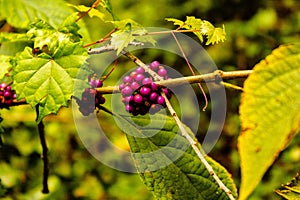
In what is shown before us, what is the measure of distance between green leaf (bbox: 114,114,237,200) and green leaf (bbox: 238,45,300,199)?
490mm

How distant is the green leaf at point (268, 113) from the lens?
1.77ft

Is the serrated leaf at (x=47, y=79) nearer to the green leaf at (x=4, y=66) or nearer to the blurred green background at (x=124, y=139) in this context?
the green leaf at (x=4, y=66)

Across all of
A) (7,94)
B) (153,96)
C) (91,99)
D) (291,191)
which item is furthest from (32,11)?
(291,191)

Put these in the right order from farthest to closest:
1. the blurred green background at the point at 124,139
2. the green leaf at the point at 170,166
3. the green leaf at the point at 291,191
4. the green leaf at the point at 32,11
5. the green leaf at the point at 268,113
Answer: the blurred green background at the point at 124,139
the green leaf at the point at 32,11
the green leaf at the point at 170,166
the green leaf at the point at 291,191
the green leaf at the point at 268,113

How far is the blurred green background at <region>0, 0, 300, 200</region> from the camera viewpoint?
2779mm

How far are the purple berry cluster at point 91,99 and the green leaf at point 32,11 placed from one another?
539 mm

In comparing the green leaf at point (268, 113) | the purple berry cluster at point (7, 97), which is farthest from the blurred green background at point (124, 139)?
the green leaf at point (268, 113)

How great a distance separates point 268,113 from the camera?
568mm

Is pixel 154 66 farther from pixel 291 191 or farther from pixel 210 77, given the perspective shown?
pixel 291 191

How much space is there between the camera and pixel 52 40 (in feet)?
3.34

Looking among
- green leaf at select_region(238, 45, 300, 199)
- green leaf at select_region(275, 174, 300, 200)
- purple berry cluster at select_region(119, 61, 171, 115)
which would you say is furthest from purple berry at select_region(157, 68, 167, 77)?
green leaf at select_region(238, 45, 300, 199)

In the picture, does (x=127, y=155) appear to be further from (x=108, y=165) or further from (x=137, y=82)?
(x=137, y=82)

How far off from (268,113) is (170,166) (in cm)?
52

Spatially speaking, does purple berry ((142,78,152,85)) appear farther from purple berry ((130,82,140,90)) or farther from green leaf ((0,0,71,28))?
green leaf ((0,0,71,28))
